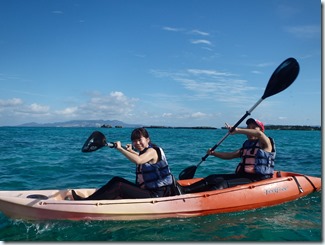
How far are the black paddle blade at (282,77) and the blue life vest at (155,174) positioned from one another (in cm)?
293

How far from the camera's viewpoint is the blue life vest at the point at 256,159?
6086 millimetres

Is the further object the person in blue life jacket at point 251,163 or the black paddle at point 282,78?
the black paddle at point 282,78

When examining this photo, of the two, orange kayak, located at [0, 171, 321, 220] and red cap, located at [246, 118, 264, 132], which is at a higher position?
red cap, located at [246, 118, 264, 132]

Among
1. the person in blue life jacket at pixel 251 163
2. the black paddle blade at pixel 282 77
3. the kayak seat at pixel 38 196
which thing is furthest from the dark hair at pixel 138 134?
the black paddle blade at pixel 282 77

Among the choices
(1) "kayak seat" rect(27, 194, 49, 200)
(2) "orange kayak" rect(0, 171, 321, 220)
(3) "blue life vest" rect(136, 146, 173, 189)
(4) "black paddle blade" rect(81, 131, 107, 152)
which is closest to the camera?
(2) "orange kayak" rect(0, 171, 321, 220)

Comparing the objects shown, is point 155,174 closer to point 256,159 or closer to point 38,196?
point 38,196

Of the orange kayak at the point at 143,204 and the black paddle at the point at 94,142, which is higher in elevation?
the black paddle at the point at 94,142

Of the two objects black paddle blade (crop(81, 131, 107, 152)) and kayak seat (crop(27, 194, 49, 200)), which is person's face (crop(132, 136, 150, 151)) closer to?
black paddle blade (crop(81, 131, 107, 152))

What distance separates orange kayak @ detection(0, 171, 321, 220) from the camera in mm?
4965

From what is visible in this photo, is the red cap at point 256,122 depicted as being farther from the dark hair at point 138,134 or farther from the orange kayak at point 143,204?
the dark hair at point 138,134

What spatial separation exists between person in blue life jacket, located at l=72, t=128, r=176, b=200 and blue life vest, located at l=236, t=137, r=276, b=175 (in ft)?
5.51

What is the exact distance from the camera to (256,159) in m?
6.14

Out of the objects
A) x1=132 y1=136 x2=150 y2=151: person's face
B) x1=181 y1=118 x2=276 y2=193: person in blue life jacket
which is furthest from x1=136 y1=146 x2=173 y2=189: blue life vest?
x1=181 y1=118 x2=276 y2=193: person in blue life jacket

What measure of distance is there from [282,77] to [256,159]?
1.94 m
